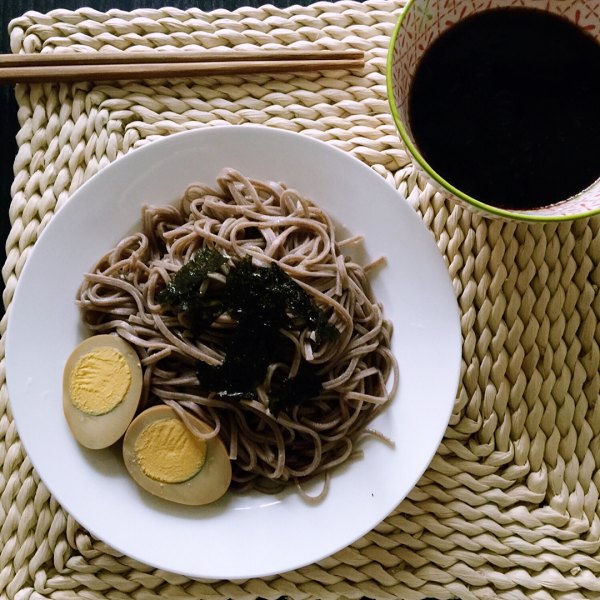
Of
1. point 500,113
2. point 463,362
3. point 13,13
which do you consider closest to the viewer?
point 500,113

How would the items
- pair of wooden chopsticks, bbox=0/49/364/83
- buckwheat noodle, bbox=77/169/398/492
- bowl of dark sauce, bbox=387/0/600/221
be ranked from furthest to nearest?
pair of wooden chopsticks, bbox=0/49/364/83
buckwheat noodle, bbox=77/169/398/492
bowl of dark sauce, bbox=387/0/600/221

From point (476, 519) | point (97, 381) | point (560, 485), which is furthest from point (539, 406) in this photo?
point (97, 381)

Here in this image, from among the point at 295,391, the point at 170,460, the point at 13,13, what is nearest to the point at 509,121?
the point at 295,391

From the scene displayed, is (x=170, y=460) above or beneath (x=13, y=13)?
beneath

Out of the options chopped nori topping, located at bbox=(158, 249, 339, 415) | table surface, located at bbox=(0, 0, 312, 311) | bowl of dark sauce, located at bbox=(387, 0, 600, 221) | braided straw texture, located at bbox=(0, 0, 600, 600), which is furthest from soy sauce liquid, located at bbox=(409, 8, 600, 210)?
table surface, located at bbox=(0, 0, 312, 311)

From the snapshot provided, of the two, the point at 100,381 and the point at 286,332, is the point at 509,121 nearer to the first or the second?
the point at 286,332

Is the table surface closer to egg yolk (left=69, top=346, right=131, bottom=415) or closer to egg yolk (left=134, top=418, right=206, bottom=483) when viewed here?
egg yolk (left=69, top=346, right=131, bottom=415)

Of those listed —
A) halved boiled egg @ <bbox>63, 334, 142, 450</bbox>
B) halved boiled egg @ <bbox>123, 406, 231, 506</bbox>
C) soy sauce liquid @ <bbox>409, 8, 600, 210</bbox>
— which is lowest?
halved boiled egg @ <bbox>123, 406, 231, 506</bbox>
